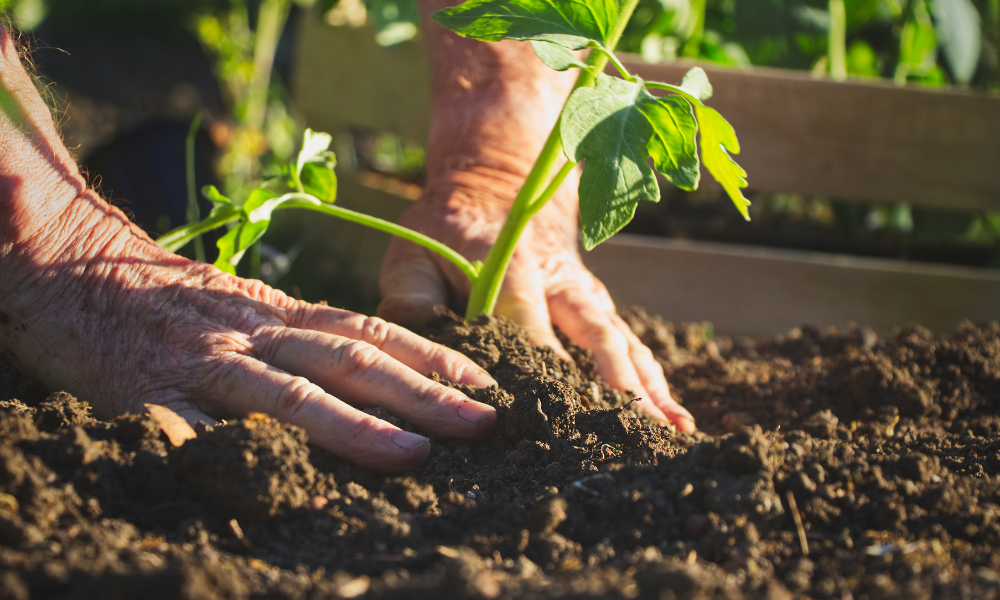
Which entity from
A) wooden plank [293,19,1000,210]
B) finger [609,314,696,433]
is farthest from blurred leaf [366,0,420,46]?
finger [609,314,696,433]

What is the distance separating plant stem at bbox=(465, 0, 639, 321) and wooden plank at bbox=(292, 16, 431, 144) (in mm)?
1639

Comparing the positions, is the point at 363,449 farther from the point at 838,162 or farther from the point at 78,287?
the point at 838,162

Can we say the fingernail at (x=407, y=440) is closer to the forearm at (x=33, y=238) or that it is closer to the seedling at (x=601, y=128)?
the seedling at (x=601, y=128)

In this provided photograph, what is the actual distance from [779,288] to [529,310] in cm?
132

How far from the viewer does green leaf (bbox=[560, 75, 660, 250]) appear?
1018mm

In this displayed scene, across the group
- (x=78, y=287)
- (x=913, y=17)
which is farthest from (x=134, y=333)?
(x=913, y=17)

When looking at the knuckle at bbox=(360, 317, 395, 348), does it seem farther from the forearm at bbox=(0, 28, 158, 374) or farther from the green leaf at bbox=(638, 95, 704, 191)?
the green leaf at bbox=(638, 95, 704, 191)

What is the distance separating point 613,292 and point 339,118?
159 cm

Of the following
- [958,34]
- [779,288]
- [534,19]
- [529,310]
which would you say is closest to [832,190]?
[779,288]

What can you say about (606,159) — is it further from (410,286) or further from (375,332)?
(410,286)

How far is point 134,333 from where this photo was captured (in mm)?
1210

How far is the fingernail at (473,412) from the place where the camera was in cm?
115

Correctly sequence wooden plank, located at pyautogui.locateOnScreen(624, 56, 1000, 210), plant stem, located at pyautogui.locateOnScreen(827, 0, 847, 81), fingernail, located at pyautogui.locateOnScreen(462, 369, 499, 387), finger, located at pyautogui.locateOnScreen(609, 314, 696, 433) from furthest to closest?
1. plant stem, located at pyautogui.locateOnScreen(827, 0, 847, 81)
2. wooden plank, located at pyautogui.locateOnScreen(624, 56, 1000, 210)
3. finger, located at pyautogui.locateOnScreen(609, 314, 696, 433)
4. fingernail, located at pyautogui.locateOnScreen(462, 369, 499, 387)

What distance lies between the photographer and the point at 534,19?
44.3 inches
